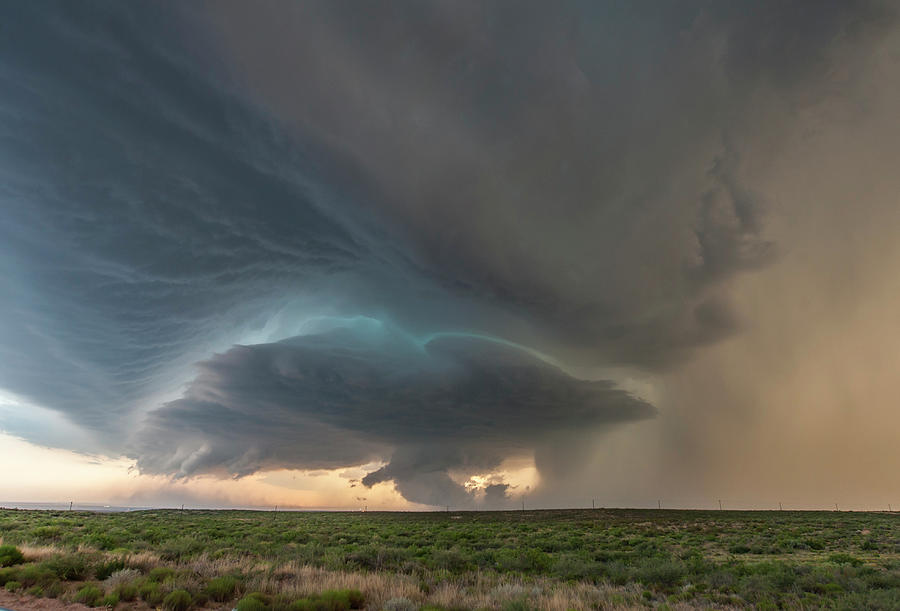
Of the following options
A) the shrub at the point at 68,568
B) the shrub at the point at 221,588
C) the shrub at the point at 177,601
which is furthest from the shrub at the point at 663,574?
the shrub at the point at 68,568

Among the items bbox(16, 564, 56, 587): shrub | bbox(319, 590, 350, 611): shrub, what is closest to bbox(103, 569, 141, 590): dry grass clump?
bbox(16, 564, 56, 587): shrub

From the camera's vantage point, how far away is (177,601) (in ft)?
42.6

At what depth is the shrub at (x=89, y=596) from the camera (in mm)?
13183

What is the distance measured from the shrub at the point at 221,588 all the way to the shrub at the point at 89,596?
2.82 meters

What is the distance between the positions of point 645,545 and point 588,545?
Result: 164 inches

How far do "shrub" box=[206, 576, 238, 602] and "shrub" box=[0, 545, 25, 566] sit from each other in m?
9.45

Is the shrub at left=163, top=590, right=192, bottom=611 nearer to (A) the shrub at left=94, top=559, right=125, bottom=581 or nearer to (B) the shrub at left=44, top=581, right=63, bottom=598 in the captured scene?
(B) the shrub at left=44, top=581, right=63, bottom=598

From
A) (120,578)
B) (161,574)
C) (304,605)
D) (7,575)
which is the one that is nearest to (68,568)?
(7,575)

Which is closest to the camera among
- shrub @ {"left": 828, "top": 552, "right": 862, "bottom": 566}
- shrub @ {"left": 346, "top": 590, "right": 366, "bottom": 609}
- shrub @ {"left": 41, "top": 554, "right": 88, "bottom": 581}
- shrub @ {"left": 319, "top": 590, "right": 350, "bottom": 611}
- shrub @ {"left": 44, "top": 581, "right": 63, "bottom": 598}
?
shrub @ {"left": 319, "top": 590, "right": 350, "bottom": 611}

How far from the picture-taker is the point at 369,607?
41.8 ft

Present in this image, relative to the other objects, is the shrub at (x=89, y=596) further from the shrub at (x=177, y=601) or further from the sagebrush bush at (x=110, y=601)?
Answer: the shrub at (x=177, y=601)

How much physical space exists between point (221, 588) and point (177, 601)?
1514 millimetres

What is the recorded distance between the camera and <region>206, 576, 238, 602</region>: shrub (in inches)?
557

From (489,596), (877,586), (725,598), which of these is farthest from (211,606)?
(877,586)
